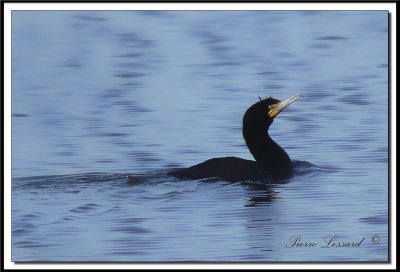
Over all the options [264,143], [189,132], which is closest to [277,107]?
[264,143]

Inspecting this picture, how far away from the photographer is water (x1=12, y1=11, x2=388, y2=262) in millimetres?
16938

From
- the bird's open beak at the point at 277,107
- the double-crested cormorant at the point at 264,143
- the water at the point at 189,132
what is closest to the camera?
the water at the point at 189,132

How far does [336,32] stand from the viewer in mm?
18641

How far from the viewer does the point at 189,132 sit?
19391mm

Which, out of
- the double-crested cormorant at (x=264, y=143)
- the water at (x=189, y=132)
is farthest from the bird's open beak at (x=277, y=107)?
the water at (x=189, y=132)

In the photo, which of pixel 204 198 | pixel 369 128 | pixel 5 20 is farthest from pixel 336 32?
pixel 5 20

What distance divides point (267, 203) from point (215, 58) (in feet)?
7.51

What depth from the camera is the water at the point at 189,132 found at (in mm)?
16938

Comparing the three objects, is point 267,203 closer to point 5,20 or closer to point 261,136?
point 261,136

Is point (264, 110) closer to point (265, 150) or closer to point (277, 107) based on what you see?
point (277, 107)

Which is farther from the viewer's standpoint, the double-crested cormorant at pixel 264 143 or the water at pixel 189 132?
the double-crested cormorant at pixel 264 143

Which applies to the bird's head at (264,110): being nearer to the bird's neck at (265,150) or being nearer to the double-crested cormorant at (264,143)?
the double-crested cormorant at (264,143)

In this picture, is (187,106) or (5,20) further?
(187,106)

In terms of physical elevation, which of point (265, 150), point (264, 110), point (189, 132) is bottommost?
point (265, 150)
